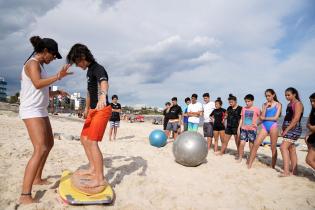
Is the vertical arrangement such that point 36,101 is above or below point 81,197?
above

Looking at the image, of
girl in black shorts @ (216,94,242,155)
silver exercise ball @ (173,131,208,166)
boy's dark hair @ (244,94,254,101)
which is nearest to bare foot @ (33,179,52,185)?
silver exercise ball @ (173,131,208,166)

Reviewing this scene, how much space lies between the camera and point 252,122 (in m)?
7.94

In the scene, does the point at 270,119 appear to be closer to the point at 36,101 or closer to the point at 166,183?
the point at 166,183

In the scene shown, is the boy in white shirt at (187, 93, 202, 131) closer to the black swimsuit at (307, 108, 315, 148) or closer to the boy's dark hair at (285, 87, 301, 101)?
the boy's dark hair at (285, 87, 301, 101)

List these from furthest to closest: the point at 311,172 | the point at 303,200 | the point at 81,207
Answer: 1. the point at 311,172
2. the point at 303,200
3. the point at 81,207

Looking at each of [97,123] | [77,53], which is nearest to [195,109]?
[97,123]

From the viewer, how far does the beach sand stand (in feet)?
14.8

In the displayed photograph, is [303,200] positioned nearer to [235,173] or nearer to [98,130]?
[235,173]

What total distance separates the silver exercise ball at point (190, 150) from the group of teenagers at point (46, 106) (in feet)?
10.5

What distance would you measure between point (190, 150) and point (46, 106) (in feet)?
13.4

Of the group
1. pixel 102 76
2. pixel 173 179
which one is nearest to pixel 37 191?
pixel 102 76

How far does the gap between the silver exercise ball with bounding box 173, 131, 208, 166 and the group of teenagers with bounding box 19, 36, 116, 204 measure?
10.5ft

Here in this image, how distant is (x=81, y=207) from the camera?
4.07m

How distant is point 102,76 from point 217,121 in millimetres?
6228
